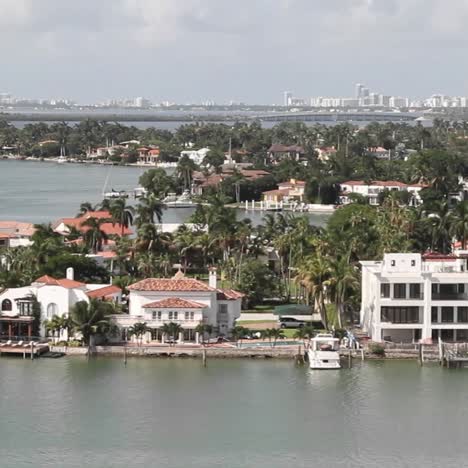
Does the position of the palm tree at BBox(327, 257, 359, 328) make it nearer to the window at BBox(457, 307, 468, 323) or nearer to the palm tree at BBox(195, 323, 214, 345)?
the window at BBox(457, 307, 468, 323)

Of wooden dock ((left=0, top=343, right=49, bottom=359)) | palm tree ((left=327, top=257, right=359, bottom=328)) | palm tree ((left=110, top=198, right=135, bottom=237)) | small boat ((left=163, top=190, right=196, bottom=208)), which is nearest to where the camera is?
wooden dock ((left=0, top=343, right=49, bottom=359))

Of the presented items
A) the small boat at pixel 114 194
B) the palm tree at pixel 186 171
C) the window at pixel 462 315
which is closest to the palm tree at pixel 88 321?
the window at pixel 462 315

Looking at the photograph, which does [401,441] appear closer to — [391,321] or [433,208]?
[391,321]

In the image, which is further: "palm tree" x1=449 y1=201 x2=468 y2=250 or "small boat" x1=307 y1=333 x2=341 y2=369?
"palm tree" x1=449 y1=201 x2=468 y2=250

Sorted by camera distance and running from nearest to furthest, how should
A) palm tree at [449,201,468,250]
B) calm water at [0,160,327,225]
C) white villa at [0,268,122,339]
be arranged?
1. white villa at [0,268,122,339]
2. palm tree at [449,201,468,250]
3. calm water at [0,160,327,225]

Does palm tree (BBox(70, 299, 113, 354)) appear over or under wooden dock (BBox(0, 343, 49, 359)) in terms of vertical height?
over

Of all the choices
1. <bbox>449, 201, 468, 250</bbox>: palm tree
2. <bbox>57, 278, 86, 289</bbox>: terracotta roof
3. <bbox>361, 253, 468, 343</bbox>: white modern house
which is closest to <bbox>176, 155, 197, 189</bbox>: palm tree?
<bbox>449, 201, 468, 250</bbox>: palm tree

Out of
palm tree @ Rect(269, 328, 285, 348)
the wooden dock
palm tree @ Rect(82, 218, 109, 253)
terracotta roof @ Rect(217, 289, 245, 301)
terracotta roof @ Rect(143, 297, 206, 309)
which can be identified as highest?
palm tree @ Rect(82, 218, 109, 253)

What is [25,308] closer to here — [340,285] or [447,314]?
[340,285]
